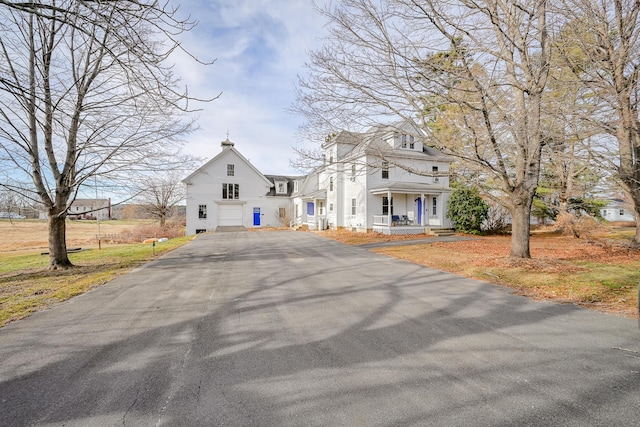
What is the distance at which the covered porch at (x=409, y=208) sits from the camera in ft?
67.6

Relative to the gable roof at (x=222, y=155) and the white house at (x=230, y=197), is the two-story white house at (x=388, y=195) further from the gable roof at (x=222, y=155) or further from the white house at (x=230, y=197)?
the gable roof at (x=222, y=155)

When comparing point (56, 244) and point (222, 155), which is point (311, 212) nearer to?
point (222, 155)

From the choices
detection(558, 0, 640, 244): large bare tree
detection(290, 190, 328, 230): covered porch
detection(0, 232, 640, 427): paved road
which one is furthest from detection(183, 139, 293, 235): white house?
detection(558, 0, 640, 244): large bare tree

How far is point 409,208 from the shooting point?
2312cm

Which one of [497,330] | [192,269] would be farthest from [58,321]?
[497,330]

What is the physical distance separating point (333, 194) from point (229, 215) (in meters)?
11.7

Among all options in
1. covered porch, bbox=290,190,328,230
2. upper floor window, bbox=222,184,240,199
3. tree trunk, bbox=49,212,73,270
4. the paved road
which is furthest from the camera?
upper floor window, bbox=222,184,240,199

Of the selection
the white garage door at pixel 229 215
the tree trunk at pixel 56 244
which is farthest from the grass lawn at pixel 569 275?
the white garage door at pixel 229 215

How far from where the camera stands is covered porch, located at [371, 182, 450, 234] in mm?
20594

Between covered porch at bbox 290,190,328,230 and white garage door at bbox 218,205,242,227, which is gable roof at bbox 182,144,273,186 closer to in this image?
white garage door at bbox 218,205,242,227

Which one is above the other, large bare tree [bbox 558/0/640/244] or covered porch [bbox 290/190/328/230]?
large bare tree [bbox 558/0/640/244]

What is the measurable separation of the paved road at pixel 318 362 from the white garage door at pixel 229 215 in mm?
23848

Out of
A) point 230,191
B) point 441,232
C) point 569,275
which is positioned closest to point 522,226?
point 569,275

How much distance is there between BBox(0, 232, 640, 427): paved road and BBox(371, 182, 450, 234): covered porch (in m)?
14.6
